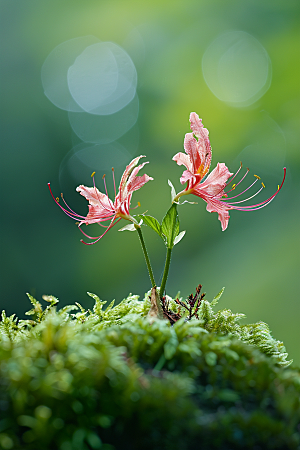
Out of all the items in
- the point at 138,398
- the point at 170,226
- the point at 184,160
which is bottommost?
the point at 138,398

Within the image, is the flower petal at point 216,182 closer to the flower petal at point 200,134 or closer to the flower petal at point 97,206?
the flower petal at point 200,134

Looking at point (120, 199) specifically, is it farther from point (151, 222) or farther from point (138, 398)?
point (138, 398)

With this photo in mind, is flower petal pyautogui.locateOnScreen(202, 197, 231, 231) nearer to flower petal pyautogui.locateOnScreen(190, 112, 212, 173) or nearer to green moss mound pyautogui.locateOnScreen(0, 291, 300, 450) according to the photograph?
flower petal pyautogui.locateOnScreen(190, 112, 212, 173)

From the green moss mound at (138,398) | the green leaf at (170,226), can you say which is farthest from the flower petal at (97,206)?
the green moss mound at (138,398)

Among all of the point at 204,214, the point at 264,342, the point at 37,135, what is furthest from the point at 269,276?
the point at 37,135

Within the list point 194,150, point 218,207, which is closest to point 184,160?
point 194,150
